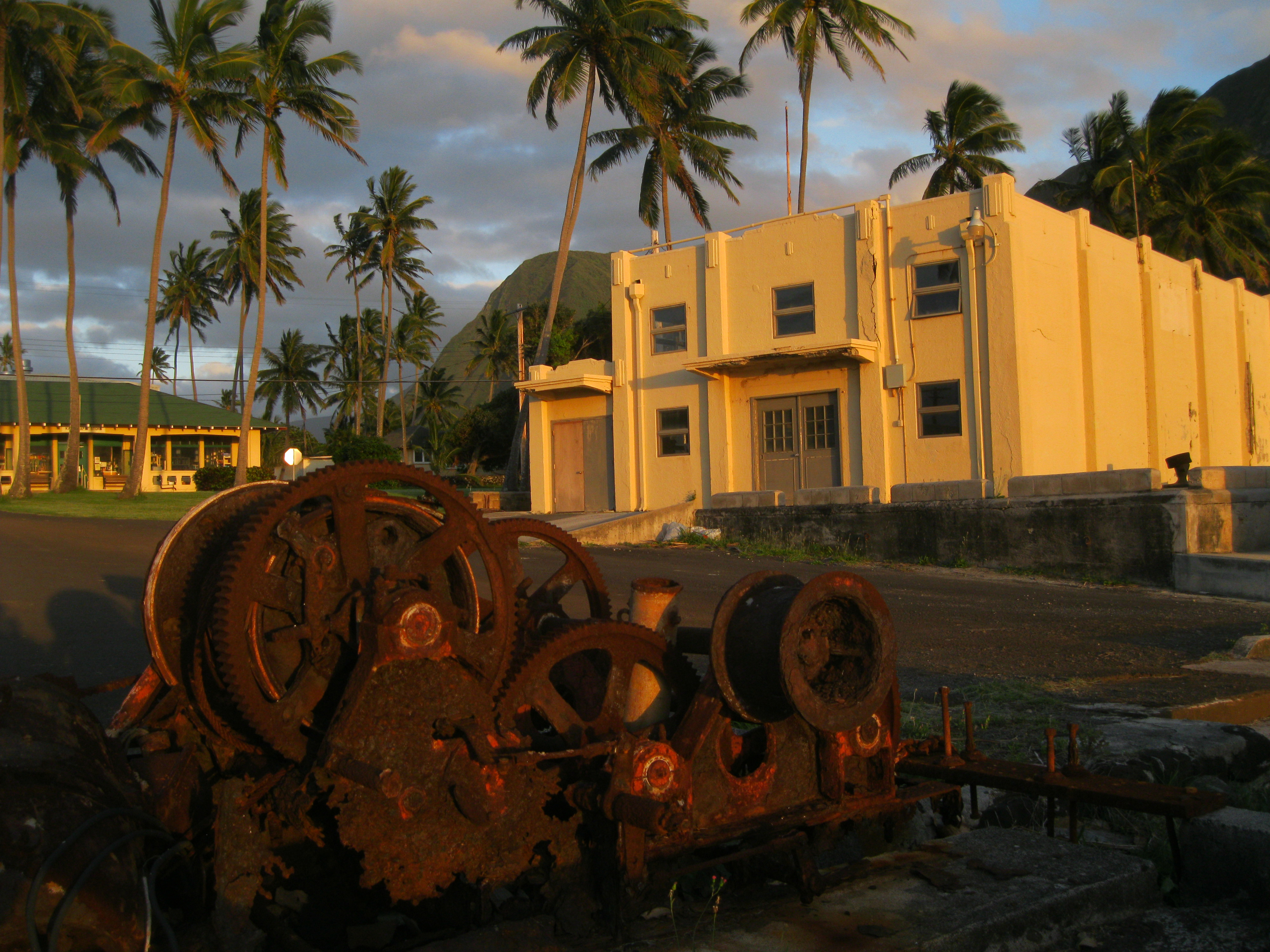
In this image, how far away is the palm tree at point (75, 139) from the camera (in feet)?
109

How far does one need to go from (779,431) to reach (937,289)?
4.49 m

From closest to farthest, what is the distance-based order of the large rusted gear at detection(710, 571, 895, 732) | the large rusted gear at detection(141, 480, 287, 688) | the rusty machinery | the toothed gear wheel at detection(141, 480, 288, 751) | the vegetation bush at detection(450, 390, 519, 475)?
1. the rusty machinery
2. the large rusted gear at detection(710, 571, 895, 732)
3. the toothed gear wheel at detection(141, 480, 288, 751)
4. the large rusted gear at detection(141, 480, 287, 688)
5. the vegetation bush at detection(450, 390, 519, 475)

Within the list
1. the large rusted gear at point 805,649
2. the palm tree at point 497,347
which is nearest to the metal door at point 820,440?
the large rusted gear at point 805,649

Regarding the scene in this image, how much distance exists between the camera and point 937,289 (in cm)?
1981

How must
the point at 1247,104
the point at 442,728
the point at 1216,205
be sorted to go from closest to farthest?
the point at 442,728 < the point at 1216,205 < the point at 1247,104

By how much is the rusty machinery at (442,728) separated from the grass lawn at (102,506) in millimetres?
19329

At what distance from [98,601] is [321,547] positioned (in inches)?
341

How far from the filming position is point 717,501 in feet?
59.9

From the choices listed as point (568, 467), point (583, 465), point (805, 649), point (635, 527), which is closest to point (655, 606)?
point (805, 649)

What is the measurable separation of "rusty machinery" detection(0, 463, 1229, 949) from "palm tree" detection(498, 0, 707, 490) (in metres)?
25.4

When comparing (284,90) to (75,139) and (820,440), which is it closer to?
(75,139)

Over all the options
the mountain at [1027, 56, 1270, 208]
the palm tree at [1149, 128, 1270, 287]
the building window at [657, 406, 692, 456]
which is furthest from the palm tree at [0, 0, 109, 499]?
the mountain at [1027, 56, 1270, 208]

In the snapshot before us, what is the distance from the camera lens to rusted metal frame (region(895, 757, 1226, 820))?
3080 mm

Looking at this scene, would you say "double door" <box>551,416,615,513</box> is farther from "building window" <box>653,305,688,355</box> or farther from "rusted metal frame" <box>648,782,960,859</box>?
"rusted metal frame" <box>648,782,960,859</box>
